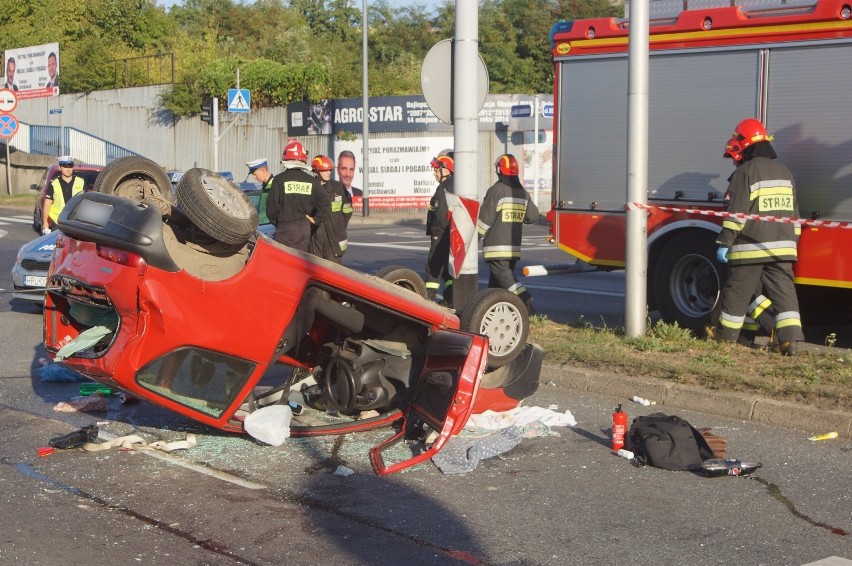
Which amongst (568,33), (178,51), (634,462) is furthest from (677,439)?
(178,51)

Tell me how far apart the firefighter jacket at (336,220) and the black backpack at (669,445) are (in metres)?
5.54

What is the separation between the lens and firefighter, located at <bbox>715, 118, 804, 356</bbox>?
9.03 m

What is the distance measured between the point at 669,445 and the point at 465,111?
156 inches

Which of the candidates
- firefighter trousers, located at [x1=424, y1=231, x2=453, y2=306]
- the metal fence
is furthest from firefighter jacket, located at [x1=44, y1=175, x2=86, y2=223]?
the metal fence

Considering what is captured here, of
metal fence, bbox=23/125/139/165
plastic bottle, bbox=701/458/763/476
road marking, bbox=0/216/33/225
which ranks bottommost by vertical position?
plastic bottle, bbox=701/458/763/476

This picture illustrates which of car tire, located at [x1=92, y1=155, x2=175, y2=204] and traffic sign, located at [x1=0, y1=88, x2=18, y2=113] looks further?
traffic sign, located at [x1=0, y1=88, x2=18, y2=113]

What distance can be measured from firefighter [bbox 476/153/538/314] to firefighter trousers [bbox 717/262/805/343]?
2401mm

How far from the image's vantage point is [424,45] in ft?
161

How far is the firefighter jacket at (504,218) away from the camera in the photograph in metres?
11.0

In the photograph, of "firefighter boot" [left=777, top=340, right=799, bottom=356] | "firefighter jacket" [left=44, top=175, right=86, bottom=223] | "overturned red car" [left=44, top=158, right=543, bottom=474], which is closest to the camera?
"overturned red car" [left=44, top=158, right=543, bottom=474]

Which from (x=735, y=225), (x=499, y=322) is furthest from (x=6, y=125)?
(x=499, y=322)

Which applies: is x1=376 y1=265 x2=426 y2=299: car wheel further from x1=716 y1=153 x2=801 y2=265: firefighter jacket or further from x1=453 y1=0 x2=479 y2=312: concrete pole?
x1=716 y1=153 x2=801 y2=265: firefighter jacket

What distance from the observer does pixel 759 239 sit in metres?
9.06

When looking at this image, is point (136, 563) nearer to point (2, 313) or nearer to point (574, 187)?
point (574, 187)
